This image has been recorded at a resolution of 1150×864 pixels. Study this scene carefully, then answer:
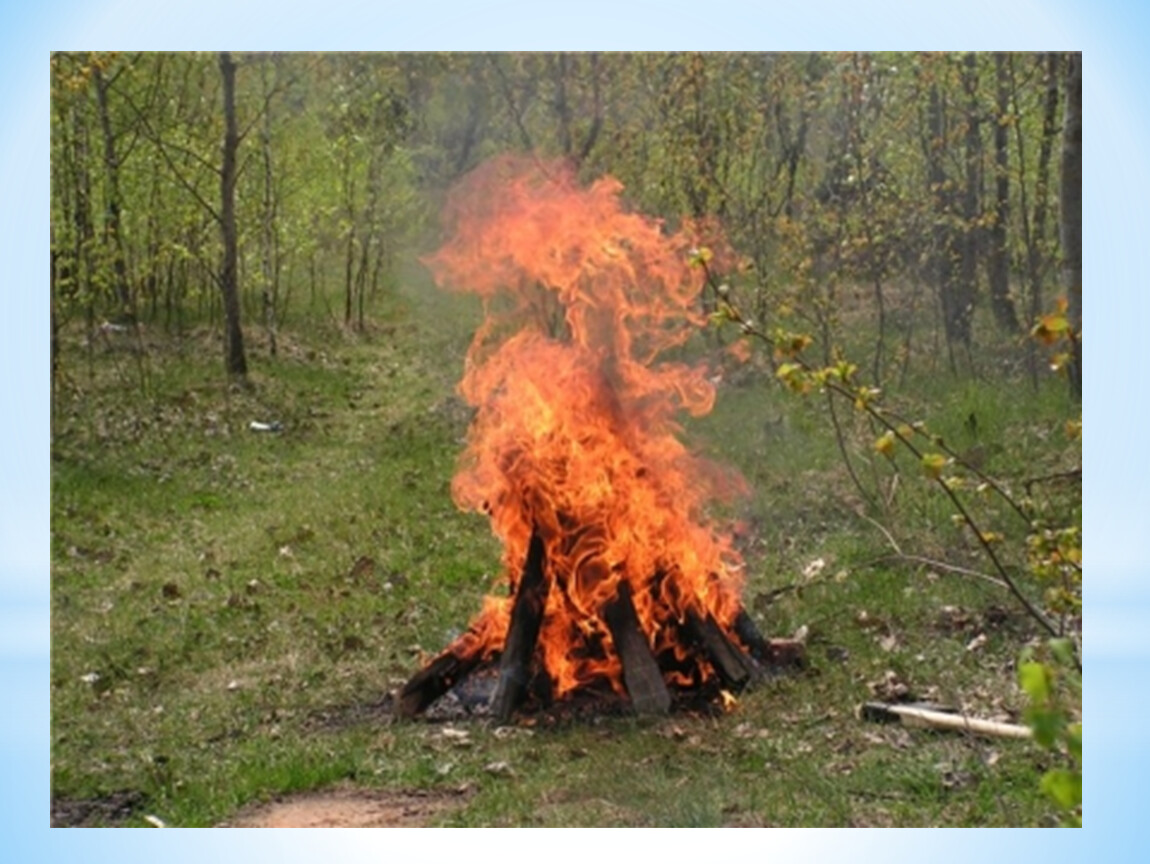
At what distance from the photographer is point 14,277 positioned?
5.90m

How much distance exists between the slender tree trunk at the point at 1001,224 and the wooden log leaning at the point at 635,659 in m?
1.88

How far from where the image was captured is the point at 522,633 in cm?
577

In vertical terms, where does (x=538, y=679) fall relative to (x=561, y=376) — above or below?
below

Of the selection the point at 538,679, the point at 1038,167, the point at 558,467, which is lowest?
the point at 538,679

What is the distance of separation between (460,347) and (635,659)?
1390 millimetres

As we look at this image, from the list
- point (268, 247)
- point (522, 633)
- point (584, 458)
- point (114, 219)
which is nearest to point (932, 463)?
point (584, 458)

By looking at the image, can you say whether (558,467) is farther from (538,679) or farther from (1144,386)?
(1144,386)

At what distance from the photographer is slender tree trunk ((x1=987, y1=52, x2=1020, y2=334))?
616 centimetres

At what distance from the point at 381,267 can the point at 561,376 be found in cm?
92

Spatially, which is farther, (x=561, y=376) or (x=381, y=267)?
(x=381, y=267)

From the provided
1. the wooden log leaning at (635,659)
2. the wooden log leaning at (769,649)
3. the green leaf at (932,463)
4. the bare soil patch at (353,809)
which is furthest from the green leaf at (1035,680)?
the wooden log leaning at (769,649)

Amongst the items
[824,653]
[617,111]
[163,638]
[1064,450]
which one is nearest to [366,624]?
[163,638]

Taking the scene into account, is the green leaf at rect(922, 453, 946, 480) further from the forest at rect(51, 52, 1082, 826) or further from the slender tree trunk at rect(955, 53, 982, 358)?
the slender tree trunk at rect(955, 53, 982, 358)

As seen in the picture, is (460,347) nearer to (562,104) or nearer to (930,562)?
(562,104)
